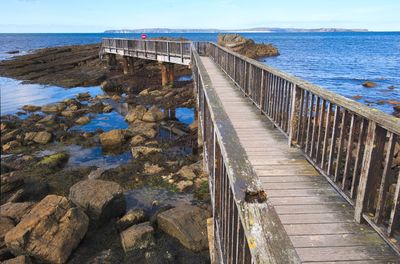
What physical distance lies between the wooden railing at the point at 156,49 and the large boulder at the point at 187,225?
15099 millimetres

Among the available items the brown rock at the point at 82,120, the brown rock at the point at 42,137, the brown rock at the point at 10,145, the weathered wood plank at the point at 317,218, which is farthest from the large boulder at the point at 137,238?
the brown rock at the point at 82,120

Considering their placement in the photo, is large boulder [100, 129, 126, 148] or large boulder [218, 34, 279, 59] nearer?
large boulder [100, 129, 126, 148]

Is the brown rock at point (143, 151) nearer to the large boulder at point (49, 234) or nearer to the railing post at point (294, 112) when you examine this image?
the large boulder at point (49, 234)

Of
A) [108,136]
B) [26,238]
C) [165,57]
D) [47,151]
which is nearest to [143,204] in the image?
[26,238]

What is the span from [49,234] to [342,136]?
5928mm

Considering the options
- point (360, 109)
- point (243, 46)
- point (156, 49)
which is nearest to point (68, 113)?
point (156, 49)

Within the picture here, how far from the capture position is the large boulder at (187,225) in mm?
6961

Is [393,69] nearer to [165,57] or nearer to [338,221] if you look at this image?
[165,57]

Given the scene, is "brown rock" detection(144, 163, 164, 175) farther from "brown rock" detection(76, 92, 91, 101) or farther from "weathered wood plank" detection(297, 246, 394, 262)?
"brown rock" detection(76, 92, 91, 101)

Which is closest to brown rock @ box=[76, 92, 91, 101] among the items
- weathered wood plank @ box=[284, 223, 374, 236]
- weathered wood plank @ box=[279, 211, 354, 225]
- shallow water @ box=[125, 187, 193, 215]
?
shallow water @ box=[125, 187, 193, 215]

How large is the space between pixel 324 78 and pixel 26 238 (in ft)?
104

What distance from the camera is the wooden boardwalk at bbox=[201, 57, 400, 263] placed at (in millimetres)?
3268

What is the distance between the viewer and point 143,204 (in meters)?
9.28

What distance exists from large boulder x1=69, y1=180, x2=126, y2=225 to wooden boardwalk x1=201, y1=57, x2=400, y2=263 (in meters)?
3.70
